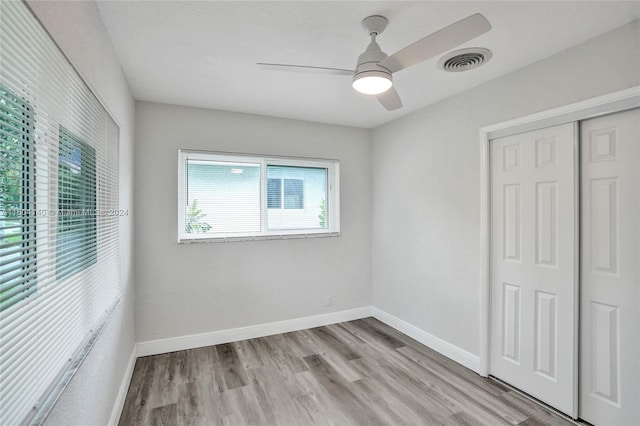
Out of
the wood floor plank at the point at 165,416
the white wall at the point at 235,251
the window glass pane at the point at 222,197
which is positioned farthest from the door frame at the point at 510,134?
the wood floor plank at the point at 165,416

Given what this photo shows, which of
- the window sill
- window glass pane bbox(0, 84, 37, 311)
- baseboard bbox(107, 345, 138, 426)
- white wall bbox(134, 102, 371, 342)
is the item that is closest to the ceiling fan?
window glass pane bbox(0, 84, 37, 311)

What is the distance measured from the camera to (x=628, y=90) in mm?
1766

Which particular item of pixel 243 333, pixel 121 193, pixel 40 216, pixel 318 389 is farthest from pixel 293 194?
pixel 40 216

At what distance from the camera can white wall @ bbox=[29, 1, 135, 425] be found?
3.82 ft

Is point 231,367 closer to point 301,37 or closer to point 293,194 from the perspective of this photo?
point 293,194

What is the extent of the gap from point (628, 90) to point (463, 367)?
2.36 metres

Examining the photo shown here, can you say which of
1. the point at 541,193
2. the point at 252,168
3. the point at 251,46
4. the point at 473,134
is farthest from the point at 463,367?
the point at 251,46

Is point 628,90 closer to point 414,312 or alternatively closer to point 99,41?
point 414,312

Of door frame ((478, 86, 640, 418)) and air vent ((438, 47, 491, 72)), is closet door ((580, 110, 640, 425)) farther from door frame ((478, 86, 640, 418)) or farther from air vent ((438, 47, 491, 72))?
air vent ((438, 47, 491, 72))

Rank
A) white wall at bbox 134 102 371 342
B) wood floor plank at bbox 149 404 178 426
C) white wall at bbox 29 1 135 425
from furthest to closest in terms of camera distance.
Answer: white wall at bbox 134 102 371 342 < wood floor plank at bbox 149 404 178 426 < white wall at bbox 29 1 135 425

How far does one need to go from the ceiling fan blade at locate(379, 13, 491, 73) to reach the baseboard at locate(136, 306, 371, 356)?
113 inches

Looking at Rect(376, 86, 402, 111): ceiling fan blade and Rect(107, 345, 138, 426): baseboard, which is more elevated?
Rect(376, 86, 402, 111): ceiling fan blade

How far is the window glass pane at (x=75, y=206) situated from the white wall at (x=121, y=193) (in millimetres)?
345

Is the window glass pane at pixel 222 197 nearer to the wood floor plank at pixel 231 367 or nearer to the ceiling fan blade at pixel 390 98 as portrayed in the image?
the wood floor plank at pixel 231 367
